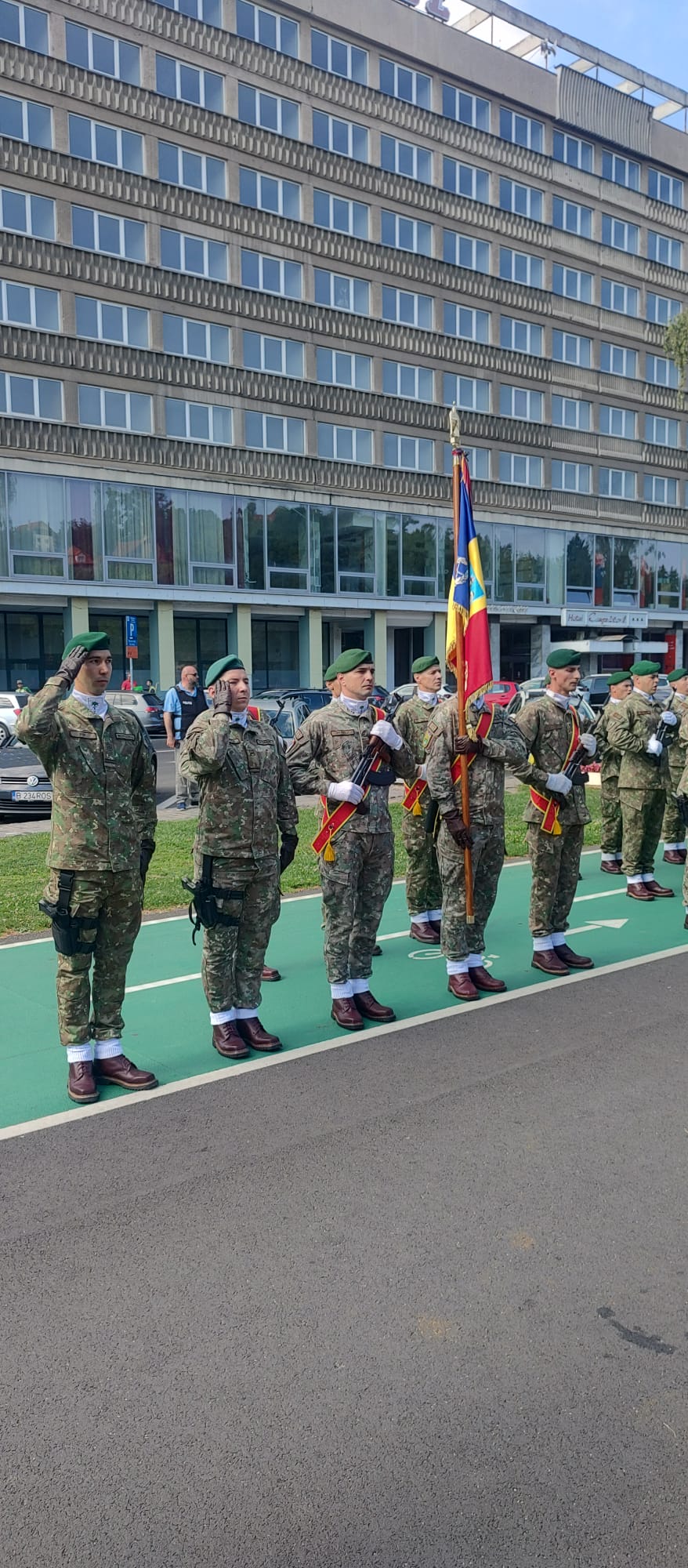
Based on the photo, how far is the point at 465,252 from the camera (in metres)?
41.4

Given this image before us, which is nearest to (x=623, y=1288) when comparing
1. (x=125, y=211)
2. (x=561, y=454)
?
(x=125, y=211)

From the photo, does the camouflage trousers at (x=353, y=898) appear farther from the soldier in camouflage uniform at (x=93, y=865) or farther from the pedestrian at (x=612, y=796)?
the pedestrian at (x=612, y=796)

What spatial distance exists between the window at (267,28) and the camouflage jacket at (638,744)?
107 ft

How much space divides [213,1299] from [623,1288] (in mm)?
1428

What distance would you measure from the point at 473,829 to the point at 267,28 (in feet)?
120

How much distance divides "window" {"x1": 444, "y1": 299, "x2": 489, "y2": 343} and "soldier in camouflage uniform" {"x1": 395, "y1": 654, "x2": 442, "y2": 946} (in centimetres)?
3489

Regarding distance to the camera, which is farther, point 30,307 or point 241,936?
point 30,307

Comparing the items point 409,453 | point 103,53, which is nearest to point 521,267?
point 409,453

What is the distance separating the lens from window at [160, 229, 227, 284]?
34.4m

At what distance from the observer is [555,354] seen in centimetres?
4459

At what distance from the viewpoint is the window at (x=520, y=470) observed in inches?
1705

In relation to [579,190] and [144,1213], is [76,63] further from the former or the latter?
[144,1213]

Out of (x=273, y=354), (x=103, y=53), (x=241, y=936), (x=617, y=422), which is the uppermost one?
(x=103, y=53)

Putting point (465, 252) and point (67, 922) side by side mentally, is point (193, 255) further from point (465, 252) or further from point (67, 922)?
point (67, 922)
